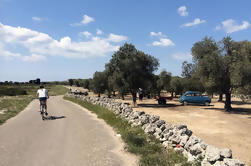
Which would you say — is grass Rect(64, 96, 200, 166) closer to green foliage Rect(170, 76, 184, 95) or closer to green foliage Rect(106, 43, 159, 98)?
green foliage Rect(106, 43, 159, 98)

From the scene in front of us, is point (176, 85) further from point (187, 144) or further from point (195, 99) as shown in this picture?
point (187, 144)

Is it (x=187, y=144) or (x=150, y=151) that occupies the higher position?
(x=187, y=144)

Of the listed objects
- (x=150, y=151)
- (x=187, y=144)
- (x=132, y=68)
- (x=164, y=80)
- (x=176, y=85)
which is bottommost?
(x=150, y=151)

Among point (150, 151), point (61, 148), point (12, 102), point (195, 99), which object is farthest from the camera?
point (195, 99)

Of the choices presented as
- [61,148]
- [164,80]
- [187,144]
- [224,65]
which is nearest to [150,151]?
[187,144]

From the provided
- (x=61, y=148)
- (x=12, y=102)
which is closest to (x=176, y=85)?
(x=12, y=102)

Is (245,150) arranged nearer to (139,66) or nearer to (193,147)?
(193,147)

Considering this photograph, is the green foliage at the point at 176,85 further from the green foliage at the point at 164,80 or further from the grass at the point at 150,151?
the grass at the point at 150,151

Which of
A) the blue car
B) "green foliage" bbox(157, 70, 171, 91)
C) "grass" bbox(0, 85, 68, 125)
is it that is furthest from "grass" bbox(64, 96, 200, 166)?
"green foliage" bbox(157, 70, 171, 91)

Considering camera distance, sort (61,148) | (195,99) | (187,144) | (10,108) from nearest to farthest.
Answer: (187,144) → (61,148) → (10,108) → (195,99)

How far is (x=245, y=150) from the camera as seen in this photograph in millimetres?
7598

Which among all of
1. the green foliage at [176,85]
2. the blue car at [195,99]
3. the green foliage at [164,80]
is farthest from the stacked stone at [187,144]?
the green foliage at [176,85]

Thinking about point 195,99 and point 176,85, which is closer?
point 195,99

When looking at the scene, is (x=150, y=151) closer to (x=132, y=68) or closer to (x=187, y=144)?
(x=187, y=144)
